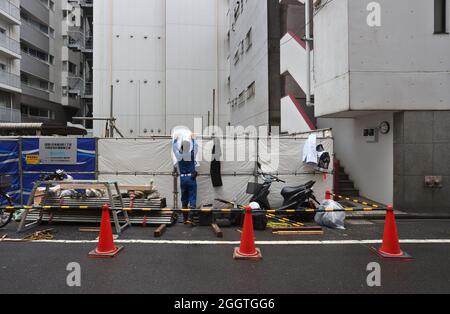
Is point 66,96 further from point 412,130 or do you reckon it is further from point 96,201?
point 412,130

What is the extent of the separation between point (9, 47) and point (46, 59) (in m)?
8.98

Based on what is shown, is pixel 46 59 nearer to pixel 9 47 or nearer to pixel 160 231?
pixel 9 47

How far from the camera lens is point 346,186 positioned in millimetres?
12109

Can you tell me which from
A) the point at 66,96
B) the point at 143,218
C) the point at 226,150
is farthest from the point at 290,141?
the point at 66,96

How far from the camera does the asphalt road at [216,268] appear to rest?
4.20 metres

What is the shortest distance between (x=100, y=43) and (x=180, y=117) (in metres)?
10.4

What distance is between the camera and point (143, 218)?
751cm

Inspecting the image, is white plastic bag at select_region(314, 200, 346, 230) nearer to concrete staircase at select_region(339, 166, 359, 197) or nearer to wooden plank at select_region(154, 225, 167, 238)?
wooden plank at select_region(154, 225, 167, 238)

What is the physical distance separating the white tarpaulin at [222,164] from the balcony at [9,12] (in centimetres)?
2800

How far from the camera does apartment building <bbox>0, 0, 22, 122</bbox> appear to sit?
2936 cm

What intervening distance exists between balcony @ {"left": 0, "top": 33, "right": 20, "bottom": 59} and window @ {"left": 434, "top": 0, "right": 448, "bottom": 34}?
32232 millimetres

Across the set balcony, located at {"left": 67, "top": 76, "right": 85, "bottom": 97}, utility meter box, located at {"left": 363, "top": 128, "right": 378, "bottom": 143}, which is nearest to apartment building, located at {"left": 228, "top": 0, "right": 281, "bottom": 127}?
utility meter box, located at {"left": 363, "top": 128, "right": 378, "bottom": 143}

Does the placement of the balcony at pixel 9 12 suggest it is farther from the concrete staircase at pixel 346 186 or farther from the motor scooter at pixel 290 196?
the motor scooter at pixel 290 196

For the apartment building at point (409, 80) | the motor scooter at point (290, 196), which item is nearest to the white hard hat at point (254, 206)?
the motor scooter at point (290, 196)
